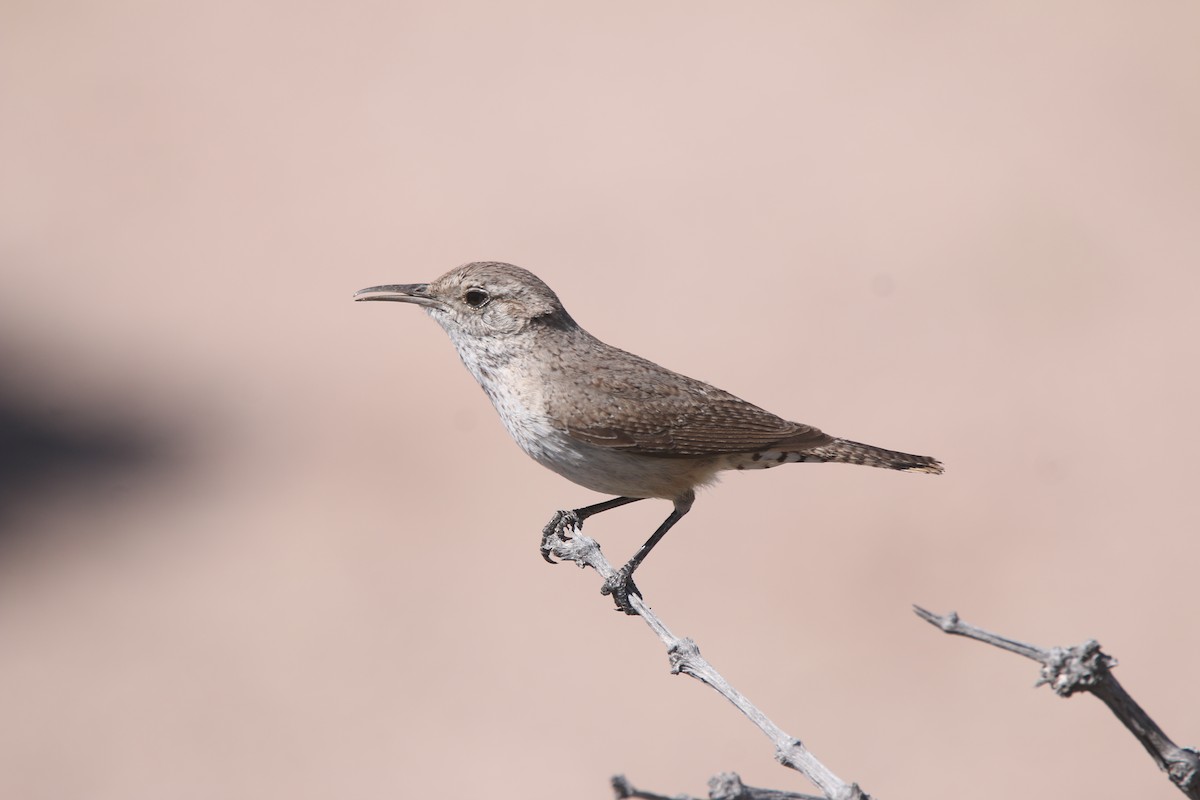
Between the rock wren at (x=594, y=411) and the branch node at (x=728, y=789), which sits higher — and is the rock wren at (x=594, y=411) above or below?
above

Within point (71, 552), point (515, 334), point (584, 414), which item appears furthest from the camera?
point (71, 552)

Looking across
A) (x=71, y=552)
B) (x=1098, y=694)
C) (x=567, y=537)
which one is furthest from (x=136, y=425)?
(x=1098, y=694)

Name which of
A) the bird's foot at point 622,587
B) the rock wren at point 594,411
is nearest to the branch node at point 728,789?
the bird's foot at point 622,587

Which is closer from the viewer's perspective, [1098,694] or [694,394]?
[1098,694]

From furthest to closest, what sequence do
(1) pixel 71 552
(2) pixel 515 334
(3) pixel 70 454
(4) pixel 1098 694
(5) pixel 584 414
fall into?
(3) pixel 70 454, (1) pixel 71 552, (2) pixel 515 334, (5) pixel 584 414, (4) pixel 1098 694

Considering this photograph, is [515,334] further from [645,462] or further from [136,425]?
[136,425]

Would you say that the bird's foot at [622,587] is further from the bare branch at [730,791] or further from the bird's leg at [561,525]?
the bare branch at [730,791]

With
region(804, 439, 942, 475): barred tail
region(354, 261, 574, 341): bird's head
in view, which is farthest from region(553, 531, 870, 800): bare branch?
region(804, 439, 942, 475): barred tail

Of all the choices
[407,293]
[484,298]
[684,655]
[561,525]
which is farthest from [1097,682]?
[407,293]

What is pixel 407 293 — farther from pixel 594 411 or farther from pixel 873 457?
pixel 873 457
